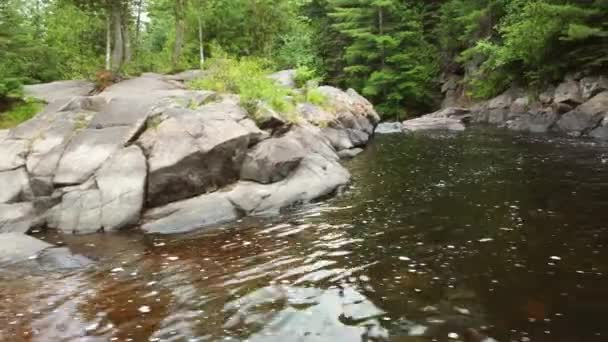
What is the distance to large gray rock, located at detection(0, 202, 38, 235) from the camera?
32.7 feet

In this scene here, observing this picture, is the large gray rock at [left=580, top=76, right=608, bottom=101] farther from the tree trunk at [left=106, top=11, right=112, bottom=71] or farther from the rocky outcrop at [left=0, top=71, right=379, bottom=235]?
the tree trunk at [left=106, top=11, right=112, bottom=71]

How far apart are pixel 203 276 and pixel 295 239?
205 cm

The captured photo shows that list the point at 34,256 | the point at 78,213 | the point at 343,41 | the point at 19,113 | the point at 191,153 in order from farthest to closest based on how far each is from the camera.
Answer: the point at 343,41, the point at 19,113, the point at 191,153, the point at 78,213, the point at 34,256

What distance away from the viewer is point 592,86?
71.7ft

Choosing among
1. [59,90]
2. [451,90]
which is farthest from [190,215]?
[451,90]

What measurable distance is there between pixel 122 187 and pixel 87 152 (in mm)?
1533

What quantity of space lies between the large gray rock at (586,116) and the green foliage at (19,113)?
20.0 meters

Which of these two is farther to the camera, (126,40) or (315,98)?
(126,40)

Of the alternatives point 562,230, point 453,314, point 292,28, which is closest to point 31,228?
point 453,314

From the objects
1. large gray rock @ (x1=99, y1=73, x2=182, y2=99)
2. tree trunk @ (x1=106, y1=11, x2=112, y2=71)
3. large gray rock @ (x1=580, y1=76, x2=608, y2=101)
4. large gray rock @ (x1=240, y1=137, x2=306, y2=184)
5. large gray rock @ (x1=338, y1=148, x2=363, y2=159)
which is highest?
tree trunk @ (x1=106, y1=11, x2=112, y2=71)

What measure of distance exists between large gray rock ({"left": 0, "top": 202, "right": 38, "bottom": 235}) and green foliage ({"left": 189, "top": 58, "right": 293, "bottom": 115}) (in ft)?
19.7

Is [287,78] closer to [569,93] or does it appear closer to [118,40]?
[118,40]

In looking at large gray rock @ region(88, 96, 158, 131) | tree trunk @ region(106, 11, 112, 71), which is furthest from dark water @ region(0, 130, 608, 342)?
tree trunk @ region(106, 11, 112, 71)

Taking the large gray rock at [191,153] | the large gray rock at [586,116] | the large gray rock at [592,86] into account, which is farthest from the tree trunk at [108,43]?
the large gray rock at [592,86]
